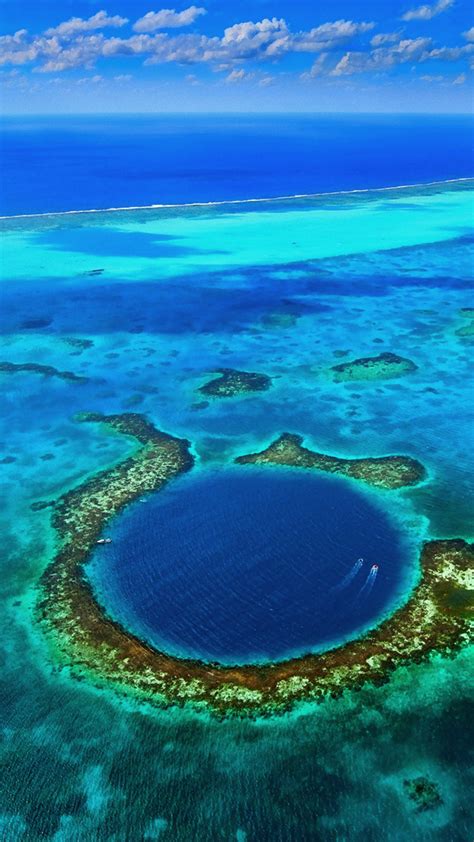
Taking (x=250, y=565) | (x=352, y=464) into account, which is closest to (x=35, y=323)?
(x=352, y=464)

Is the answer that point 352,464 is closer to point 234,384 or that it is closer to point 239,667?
point 234,384

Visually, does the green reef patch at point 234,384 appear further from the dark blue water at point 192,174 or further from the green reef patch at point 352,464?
the dark blue water at point 192,174

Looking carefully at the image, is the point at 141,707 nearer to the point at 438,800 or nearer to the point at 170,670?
the point at 170,670

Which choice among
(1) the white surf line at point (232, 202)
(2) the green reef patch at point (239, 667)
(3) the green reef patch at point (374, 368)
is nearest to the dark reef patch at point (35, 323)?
(3) the green reef patch at point (374, 368)

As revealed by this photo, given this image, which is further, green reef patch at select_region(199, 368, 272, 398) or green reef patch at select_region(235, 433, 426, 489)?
green reef patch at select_region(199, 368, 272, 398)

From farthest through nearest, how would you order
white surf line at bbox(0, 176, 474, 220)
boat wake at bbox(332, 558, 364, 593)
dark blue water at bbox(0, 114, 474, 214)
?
dark blue water at bbox(0, 114, 474, 214)
white surf line at bbox(0, 176, 474, 220)
boat wake at bbox(332, 558, 364, 593)

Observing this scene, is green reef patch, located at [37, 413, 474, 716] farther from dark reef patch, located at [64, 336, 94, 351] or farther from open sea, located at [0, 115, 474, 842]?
dark reef patch, located at [64, 336, 94, 351]

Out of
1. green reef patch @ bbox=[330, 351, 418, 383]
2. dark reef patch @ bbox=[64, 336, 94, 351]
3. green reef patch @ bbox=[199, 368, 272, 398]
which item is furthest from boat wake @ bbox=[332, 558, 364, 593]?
dark reef patch @ bbox=[64, 336, 94, 351]
